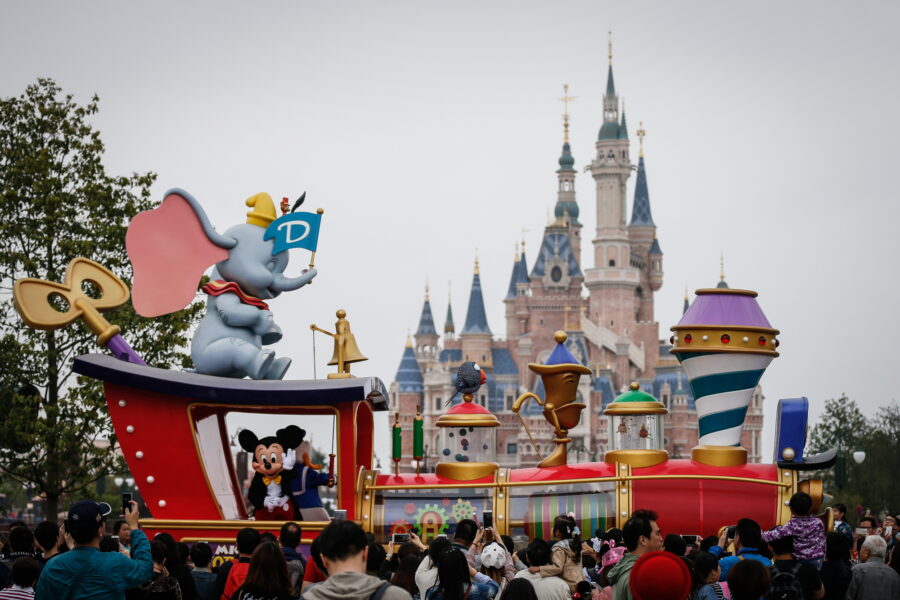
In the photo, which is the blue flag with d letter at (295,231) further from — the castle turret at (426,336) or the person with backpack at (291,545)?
the castle turret at (426,336)

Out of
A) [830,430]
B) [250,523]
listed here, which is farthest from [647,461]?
[830,430]

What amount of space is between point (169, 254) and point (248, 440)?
1792 millimetres

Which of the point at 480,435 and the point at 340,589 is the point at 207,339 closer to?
the point at 480,435

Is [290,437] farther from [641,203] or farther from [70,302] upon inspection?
[641,203]

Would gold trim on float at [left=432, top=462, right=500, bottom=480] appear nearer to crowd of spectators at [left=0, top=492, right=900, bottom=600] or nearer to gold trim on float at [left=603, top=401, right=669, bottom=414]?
gold trim on float at [left=603, top=401, right=669, bottom=414]

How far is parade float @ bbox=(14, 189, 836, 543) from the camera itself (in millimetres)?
12445

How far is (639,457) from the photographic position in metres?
13.0

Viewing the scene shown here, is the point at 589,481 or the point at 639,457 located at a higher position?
the point at 639,457

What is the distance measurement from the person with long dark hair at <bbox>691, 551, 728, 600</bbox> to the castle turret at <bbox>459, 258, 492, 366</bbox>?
292 feet

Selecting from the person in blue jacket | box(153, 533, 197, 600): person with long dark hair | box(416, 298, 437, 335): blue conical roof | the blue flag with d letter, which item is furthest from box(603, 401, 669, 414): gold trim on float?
box(416, 298, 437, 335): blue conical roof

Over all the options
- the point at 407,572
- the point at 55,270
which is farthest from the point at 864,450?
the point at 407,572

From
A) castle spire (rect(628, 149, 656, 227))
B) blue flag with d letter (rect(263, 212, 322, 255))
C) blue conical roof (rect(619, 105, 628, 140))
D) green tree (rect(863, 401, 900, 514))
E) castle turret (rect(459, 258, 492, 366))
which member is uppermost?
blue conical roof (rect(619, 105, 628, 140))

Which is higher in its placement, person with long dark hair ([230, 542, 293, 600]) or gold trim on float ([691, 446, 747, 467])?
gold trim on float ([691, 446, 747, 467])

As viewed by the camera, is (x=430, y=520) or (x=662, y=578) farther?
(x=430, y=520)
